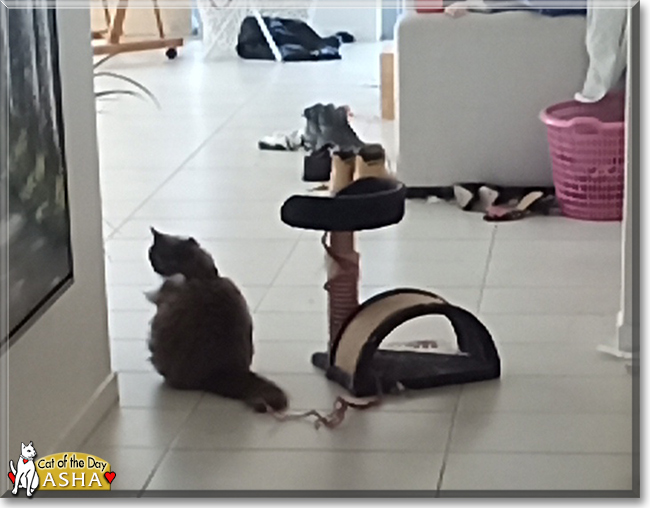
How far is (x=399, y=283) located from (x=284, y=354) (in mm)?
627

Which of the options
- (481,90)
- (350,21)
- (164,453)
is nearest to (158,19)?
(350,21)

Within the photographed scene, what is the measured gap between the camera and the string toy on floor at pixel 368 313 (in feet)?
8.35

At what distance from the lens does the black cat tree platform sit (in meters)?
2.55

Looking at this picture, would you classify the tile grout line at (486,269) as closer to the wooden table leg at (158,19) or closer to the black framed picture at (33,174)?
the black framed picture at (33,174)

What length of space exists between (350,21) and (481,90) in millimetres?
4629

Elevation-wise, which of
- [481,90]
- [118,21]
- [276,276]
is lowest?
[276,276]

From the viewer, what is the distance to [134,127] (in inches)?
228

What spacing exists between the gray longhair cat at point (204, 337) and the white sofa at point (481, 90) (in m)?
1.73

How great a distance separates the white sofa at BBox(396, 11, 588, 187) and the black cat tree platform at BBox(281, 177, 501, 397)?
1.61 m

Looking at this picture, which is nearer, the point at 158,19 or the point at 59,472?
the point at 59,472

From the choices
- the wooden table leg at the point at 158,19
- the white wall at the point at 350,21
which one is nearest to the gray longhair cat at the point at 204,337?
the wooden table leg at the point at 158,19

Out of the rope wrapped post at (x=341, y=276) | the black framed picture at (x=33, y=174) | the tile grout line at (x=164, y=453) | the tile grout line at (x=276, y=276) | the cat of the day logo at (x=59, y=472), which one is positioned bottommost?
the tile grout line at (x=276, y=276)

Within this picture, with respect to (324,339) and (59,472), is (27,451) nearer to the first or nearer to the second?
(59,472)

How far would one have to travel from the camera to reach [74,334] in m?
2.35
